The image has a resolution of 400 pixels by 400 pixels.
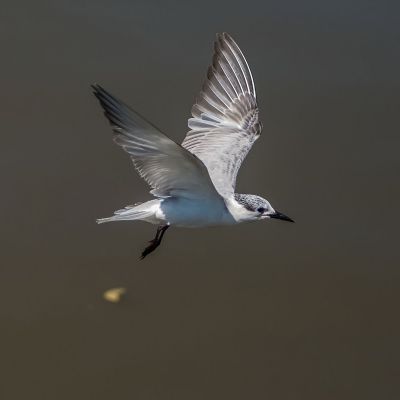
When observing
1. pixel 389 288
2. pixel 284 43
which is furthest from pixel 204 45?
pixel 389 288

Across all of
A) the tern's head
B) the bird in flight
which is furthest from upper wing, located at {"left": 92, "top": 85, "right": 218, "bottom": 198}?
the tern's head

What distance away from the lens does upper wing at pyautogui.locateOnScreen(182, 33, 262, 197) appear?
7.98 m

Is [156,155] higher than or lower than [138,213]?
higher

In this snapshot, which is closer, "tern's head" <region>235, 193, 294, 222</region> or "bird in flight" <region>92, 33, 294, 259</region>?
"bird in flight" <region>92, 33, 294, 259</region>

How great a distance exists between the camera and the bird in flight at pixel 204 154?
6.65 meters

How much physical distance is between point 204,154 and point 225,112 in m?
0.64

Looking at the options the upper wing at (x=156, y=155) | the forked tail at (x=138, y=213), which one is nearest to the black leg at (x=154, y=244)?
the forked tail at (x=138, y=213)

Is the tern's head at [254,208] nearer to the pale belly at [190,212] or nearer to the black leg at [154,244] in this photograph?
the pale belly at [190,212]

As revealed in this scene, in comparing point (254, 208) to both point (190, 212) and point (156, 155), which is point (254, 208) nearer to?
point (190, 212)

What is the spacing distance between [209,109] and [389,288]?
1930mm

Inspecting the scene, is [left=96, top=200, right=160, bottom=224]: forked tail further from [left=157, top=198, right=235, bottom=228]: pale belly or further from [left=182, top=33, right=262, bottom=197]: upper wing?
[left=182, top=33, right=262, bottom=197]: upper wing

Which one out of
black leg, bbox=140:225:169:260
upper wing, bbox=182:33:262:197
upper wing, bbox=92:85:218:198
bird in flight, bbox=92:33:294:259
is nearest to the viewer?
upper wing, bbox=92:85:218:198

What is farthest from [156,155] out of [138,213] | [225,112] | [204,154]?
[225,112]

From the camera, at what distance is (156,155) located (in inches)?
269
